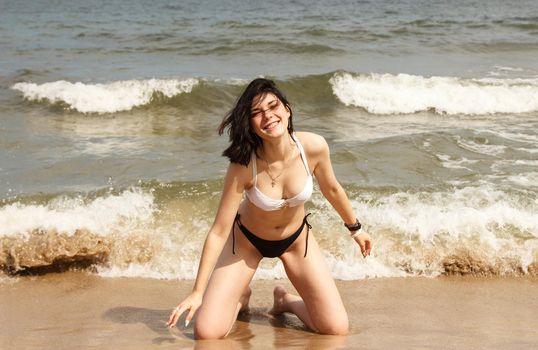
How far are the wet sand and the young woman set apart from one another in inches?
6.5

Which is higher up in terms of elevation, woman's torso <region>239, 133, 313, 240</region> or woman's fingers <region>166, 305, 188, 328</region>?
woman's torso <region>239, 133, 313, 240</region>

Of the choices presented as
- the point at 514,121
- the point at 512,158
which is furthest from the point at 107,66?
the point at 512,158

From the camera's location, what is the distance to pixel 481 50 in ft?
59.1

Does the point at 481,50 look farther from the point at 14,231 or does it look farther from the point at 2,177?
the point at 14,231

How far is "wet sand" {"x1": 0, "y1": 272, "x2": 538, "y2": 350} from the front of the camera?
456 cm

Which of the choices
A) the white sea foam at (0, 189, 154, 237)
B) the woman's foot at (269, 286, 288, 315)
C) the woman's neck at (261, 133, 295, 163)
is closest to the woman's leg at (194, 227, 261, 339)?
the woman's foot at (269, 286, 288, 315)

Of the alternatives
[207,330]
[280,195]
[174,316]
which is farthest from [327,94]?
[174,316]

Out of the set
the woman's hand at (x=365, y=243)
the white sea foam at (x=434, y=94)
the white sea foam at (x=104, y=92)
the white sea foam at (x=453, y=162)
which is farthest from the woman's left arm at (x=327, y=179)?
the white sea foam at (x=104, y=92)

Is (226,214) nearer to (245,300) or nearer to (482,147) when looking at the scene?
(245,300)

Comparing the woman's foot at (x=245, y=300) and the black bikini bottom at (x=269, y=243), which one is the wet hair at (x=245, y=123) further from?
the woman's foot at (x=245, y=300)

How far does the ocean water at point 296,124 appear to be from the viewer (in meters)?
6.52

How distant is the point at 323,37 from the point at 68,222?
1323 cm

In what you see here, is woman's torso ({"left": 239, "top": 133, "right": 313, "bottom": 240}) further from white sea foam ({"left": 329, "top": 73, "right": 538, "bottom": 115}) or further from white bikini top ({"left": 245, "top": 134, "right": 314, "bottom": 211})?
white sea foam ({"left": 329, "top": 73, "right": 538, "bottom": 115})

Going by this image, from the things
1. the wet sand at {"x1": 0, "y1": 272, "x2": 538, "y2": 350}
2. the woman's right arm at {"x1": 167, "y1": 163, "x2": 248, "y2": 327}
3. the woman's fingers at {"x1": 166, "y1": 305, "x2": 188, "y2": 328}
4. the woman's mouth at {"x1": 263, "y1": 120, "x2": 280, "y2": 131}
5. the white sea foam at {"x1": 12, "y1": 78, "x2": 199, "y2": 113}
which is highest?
the woman's mouth at {"x1": 263, "y1": 120, "x2": 280, "y2": 131}
